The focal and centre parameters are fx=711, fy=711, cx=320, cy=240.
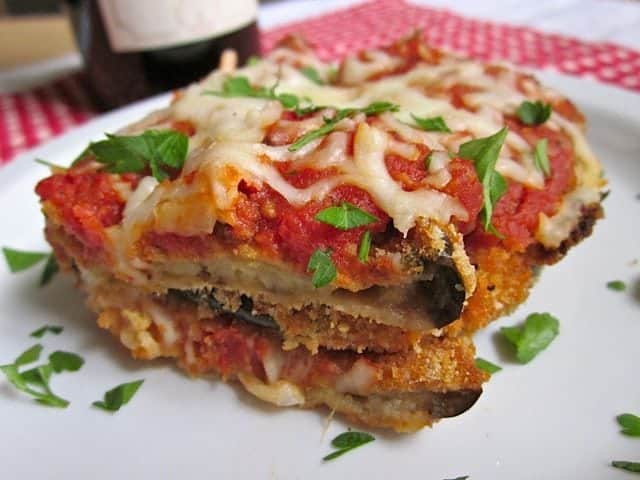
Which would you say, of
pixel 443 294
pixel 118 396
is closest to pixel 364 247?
pixel 443 294

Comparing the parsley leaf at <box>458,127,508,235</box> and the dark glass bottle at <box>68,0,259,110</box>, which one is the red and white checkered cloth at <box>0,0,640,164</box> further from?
the parsley leaf at <box>458,127,508,235</box>

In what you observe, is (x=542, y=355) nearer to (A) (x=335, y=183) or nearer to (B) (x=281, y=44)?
(A) (x=335, y=183)

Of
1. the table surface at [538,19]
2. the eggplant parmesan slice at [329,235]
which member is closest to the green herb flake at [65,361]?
the eggplant parmesan slice at [329,235]

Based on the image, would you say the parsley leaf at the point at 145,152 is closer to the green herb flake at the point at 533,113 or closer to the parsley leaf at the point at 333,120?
the parsley leaf at the point at 333,120

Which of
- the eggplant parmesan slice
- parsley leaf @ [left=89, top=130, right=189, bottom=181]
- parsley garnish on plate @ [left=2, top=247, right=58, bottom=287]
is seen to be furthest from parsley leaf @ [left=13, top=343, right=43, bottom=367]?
parsley leaf @ [left=89, top=130, right=189, bottom=181]

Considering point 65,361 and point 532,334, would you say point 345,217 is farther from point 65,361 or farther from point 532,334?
point 65,361
